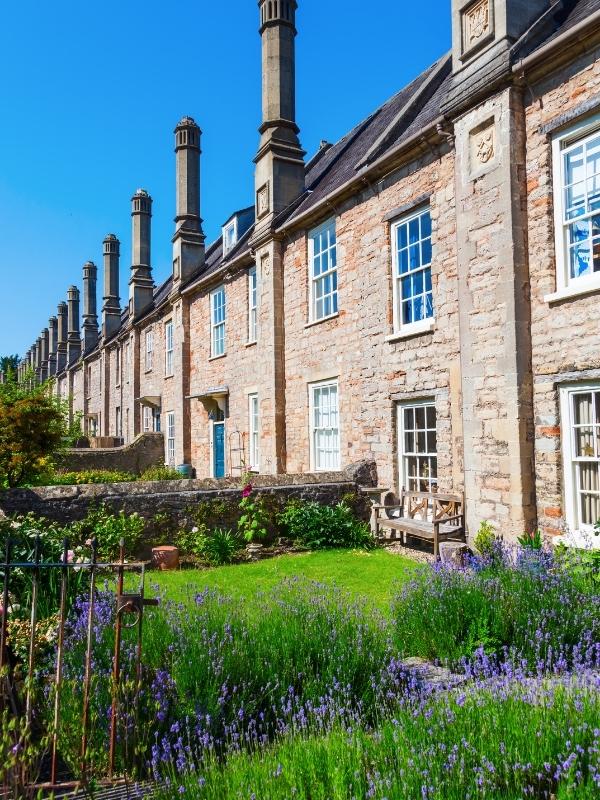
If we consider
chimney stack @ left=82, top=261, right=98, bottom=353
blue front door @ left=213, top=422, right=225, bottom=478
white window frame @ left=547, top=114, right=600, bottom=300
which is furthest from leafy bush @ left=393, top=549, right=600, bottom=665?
chimney stack @ left=82, top=261, right=98, bottom=353

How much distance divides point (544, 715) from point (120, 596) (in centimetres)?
233

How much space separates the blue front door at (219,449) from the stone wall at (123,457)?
4417mm

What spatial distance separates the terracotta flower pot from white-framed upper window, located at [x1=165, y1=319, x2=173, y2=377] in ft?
52.3

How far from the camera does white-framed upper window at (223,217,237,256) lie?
22.0 meters

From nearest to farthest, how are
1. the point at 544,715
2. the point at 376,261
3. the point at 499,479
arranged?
1. the point at 544,715
2. the point at 499,479
3. the point at 376,261

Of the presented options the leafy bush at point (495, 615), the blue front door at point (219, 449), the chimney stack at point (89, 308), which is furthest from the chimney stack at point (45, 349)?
the leafy bush at point (495, 615)

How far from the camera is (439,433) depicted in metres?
10.9

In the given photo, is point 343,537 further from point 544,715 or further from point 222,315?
point 222,315

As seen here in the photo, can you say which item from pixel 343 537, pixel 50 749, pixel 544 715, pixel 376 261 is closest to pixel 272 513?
pixel 343 537

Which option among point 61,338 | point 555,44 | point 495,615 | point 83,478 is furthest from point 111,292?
point 495,615

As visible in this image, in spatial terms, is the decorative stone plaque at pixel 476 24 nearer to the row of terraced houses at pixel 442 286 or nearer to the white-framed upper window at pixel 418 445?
the row of terraced houses at pixel 442 286

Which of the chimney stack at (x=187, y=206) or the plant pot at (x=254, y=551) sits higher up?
the chimney stack at (x=187, y=206)

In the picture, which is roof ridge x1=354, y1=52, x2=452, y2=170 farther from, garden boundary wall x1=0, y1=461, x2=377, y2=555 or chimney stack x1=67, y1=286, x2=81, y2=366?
chimney stack x1=67, y1=286, x2=81, y2=366

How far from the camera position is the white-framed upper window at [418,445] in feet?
37.6
